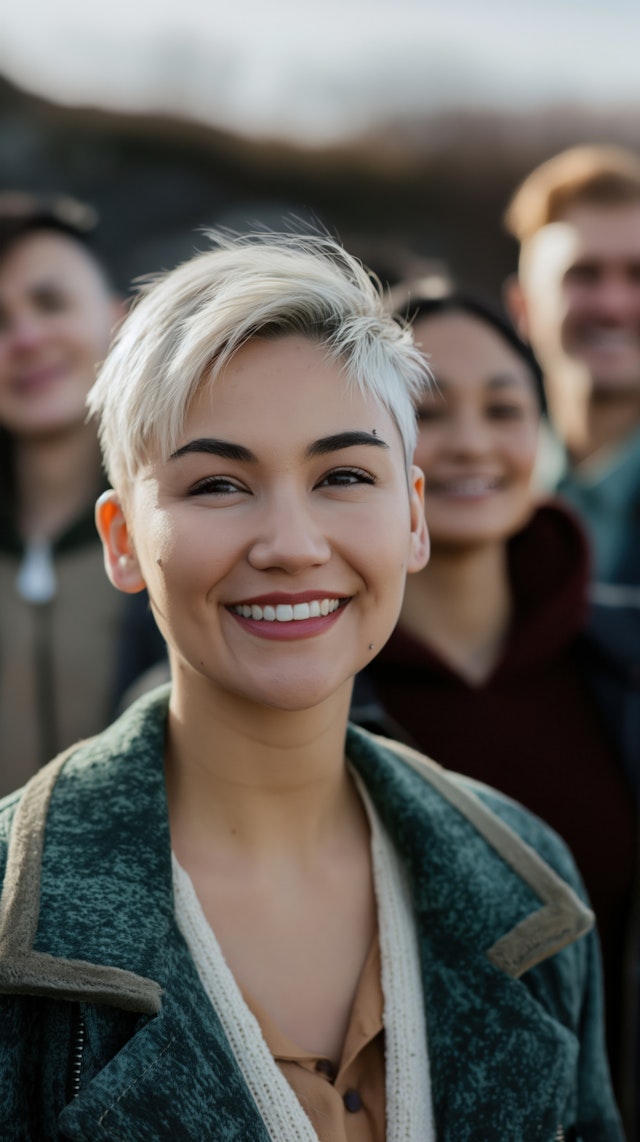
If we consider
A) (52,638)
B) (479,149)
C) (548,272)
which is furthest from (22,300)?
(479,149)

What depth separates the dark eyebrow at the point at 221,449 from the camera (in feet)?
4.89

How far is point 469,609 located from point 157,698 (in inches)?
45.8

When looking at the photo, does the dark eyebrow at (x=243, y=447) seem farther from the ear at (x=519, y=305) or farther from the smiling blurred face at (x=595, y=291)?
the ear at (x=519, y=305)

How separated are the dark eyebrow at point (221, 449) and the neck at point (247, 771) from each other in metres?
0.34

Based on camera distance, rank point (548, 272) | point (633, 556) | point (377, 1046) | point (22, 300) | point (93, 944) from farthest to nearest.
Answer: point (548, 272)
point (633, 556)
point (22, 300)
point (377, 1046)
point (93, 944)

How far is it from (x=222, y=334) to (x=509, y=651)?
4.48ft

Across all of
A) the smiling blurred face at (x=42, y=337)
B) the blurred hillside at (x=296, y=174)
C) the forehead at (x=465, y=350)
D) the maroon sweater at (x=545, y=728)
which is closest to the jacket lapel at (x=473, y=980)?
the maroon sweater at (x=545, y=728)

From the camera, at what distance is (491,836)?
6.03 feet

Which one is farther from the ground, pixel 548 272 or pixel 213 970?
pixel 548 272

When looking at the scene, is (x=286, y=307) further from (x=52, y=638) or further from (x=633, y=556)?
(x=633, y=556)

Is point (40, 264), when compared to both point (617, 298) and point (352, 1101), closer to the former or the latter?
point (617, 298)

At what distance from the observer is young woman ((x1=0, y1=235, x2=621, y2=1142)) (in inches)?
57.2

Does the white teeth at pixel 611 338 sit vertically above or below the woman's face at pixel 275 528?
above

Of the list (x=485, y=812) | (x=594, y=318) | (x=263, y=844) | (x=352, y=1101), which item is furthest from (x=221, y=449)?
(x=594, y=318)
